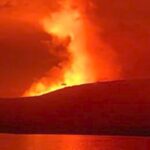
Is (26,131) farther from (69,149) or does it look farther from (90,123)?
(69,149)

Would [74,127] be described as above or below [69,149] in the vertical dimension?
above

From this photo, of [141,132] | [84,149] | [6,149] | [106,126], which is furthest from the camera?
[106,126]

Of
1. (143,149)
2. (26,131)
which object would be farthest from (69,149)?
(26,131)

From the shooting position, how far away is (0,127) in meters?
128

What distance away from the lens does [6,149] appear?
1976 inches

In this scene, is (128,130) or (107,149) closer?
(107,149)

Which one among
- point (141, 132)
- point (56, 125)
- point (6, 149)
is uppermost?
point (56, 125)

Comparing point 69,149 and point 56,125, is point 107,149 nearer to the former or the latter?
point 69,149

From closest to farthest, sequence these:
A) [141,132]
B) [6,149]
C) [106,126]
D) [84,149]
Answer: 1. [6,149]
2. [84,149]
3. [141,132]
4. [106,126]

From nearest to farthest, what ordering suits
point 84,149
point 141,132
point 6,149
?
point 6,149 → point 84,149 → point 141,132

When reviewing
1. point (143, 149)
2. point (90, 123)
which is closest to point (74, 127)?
point (90, 123)

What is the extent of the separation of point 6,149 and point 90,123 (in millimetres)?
84968

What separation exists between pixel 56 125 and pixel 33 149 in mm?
83909

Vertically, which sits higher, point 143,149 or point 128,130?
point 128,130
